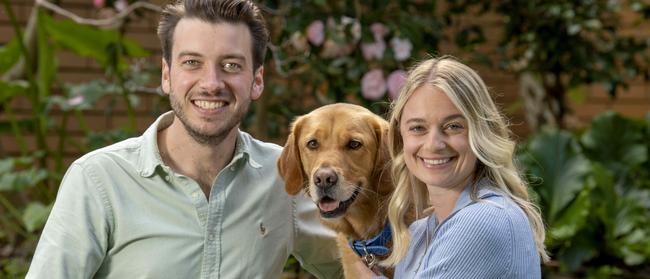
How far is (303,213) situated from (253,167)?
0.89 ft

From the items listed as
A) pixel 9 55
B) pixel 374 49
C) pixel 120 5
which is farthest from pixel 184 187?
pixel 9 55

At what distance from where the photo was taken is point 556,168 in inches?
256

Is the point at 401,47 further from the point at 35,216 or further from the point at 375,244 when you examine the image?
the point at 35,216

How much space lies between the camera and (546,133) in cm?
662

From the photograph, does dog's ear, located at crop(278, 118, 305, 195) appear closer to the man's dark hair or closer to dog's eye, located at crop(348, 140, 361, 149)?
dog's eye, located at crop(348, 140, 361, 149)

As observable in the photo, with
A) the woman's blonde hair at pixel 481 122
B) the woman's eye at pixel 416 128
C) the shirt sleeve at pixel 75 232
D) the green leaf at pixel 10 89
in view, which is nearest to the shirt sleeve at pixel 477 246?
the woman's blonde hair at pixel 481 122

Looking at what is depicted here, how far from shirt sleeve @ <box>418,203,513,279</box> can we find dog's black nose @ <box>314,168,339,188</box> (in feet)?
2.25

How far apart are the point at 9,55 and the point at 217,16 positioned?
3872mm

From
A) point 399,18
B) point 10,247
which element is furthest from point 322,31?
point 10,247

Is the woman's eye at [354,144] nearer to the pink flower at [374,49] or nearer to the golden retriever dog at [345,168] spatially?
the golden retriever dog at [345,168]

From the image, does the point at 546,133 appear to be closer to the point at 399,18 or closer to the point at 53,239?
the point at 399,18

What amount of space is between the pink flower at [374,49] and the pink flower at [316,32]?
25 centimetres

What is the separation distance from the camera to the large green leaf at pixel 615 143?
275 inches

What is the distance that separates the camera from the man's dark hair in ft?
10.1
